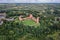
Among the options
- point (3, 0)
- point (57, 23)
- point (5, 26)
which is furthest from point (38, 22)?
point (3, 0)

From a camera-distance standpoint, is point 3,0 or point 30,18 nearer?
point 30,18

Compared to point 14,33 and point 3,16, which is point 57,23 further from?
point 3,16

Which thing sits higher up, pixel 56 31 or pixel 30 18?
pixel 30 18

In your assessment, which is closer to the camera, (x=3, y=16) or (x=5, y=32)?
(x=5, y=32)

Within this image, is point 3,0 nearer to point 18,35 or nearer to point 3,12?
point 3,12

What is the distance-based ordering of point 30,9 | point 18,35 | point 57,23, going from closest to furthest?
point 18,35 → point 57,23 → point 30,9

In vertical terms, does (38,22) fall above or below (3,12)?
below

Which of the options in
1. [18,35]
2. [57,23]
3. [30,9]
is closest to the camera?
[18,35]

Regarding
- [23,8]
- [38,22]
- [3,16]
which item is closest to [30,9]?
[23,8]

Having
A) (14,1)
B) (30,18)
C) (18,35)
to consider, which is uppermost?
(14,1)
